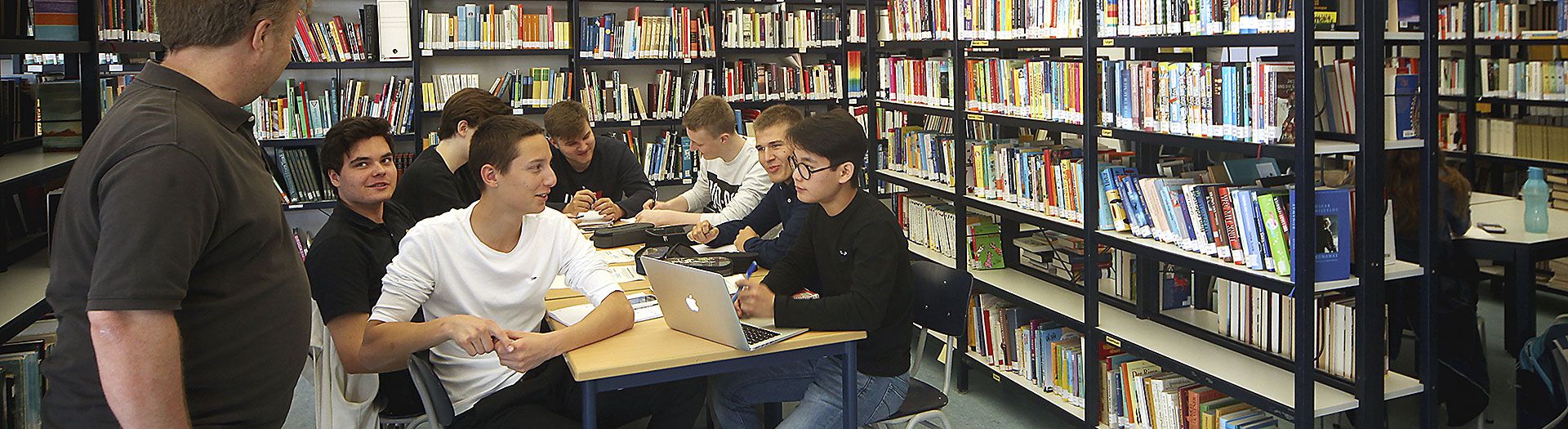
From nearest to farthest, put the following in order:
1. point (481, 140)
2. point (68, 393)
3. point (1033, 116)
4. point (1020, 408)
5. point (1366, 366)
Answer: point (68, 393) < point (481, 140) < point (1366, 366) < point (1033, 116) < point (1020, 408)

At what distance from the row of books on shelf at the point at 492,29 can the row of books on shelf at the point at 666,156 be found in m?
0.79

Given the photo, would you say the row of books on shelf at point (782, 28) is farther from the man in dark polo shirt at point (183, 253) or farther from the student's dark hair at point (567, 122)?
the man in dark polo shirt at point (183, 253)

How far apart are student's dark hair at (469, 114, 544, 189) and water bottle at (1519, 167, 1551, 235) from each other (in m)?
4.08

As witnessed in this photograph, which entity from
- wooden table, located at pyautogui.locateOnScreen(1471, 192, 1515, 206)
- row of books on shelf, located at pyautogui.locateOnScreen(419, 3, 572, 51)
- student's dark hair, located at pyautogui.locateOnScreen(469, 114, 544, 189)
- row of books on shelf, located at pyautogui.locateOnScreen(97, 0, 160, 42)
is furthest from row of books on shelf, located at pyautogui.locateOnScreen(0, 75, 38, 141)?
wooden table, located at pyautogui.locateOnScreen(1471, 192, 1515, 206)

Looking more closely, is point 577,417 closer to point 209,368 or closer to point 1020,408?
point 209,368

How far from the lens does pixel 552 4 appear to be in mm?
7098

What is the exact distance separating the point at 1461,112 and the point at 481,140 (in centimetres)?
637

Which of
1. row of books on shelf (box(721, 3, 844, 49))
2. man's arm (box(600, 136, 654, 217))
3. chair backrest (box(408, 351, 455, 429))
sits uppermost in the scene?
row of books on shelf (box(721, 3, 844, 49))

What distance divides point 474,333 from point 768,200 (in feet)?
6.54

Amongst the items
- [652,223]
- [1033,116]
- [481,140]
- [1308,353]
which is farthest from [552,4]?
[1308,353]

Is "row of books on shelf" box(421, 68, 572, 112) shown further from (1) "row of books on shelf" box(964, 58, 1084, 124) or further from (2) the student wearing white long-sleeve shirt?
(2) the student wearing white long-sleeve shirt

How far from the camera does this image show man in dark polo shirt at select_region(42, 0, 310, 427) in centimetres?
156

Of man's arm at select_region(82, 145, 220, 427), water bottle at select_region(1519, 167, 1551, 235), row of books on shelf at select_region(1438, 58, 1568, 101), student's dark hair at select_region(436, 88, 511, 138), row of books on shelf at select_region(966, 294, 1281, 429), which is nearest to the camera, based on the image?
man's arm at select_region(82, 145, 220, 427)

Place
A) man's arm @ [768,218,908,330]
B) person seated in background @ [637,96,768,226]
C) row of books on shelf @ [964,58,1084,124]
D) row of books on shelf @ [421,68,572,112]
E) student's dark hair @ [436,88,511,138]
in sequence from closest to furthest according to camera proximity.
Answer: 1. man's arm @ [768,218,908,330]
2. row of books on shelf @ [964,58,1084,124]
3. student's dark hair @ [436,88,511,138]
4. person seated in background @ [637,96,768,226]
5. row of books on shelf @ [421,68,572,112]
